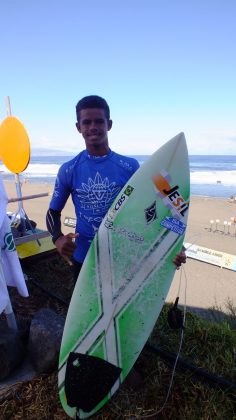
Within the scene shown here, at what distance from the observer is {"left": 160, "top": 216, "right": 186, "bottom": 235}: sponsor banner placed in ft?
8.16

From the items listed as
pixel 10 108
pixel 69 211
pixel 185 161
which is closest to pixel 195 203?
pixel 69 211

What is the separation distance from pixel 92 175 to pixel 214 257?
6.84 metres

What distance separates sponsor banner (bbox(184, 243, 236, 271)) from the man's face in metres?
5.91

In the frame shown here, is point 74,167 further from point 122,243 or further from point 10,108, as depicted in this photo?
point 10,108

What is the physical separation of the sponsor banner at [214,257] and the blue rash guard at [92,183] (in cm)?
571

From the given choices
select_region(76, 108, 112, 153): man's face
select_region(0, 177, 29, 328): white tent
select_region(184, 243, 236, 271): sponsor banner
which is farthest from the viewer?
select_region(184, 243, 236, 271): sponsor banner

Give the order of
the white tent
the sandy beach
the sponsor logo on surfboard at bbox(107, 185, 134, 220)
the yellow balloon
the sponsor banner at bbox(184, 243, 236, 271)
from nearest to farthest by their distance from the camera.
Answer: the sponsor logo on surfboard at bbox(107, 185, 134, 220) → the white tent → the yellow balloon → the sandy beach → the sponsor banner at bbox(184, 243, 236, 271)

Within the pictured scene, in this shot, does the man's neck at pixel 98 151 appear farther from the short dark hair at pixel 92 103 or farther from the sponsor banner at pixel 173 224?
the sponsor banner at pixel 173 224

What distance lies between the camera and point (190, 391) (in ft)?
8.07

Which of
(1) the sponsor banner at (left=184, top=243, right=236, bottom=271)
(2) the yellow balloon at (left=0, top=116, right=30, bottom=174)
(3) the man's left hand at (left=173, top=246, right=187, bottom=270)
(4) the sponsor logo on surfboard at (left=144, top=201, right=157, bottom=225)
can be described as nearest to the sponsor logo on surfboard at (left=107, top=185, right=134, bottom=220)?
(4) the sponsor logo on surfboard at (left=144, top=201, right=157, bottom=225)

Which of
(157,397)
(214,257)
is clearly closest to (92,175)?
(157,397)

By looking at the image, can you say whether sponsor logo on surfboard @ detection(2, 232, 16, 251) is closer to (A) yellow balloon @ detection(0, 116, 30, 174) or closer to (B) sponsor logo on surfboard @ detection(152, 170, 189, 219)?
(B) sponsor logo on surfboard @ detection(152, 170, 189, 219)

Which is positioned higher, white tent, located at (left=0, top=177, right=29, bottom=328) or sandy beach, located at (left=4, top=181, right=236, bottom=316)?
white tent, located at (left=0, top=177, right=29, bottom=328)

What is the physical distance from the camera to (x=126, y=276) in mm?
2453
